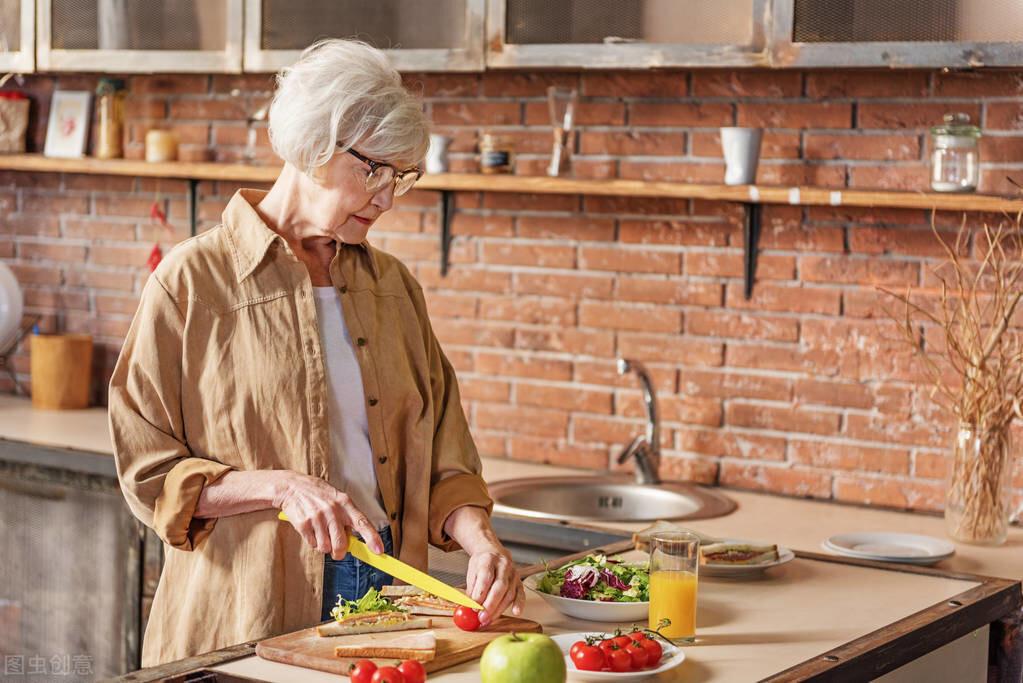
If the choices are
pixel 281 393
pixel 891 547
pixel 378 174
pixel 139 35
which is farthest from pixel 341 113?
pixel 139 35

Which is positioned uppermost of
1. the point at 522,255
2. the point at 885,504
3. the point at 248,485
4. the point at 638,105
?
the point at 638,105

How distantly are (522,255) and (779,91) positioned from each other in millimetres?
765

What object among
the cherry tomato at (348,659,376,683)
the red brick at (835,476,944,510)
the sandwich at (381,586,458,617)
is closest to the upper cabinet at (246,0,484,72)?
the red brick at (835,476,944,510)

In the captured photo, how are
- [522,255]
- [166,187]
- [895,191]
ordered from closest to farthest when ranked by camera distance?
1. [895,191]
2. [522,255]
3. [166,187]

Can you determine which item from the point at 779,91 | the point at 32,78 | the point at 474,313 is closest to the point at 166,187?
the point at 32,78

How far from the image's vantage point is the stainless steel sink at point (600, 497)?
3.36 metres

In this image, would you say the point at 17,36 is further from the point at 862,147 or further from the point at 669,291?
the point at 862,147

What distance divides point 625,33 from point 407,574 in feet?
5.15

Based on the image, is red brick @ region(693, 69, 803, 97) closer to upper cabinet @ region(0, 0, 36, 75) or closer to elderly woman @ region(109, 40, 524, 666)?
elderly woman @ region(109, 40, 524, 666)

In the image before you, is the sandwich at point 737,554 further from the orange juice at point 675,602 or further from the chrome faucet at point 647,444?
the chrome faucet at point 647,444

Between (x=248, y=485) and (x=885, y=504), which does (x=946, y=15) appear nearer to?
(x=885, y=504)

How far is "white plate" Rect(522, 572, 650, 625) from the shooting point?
2160mm

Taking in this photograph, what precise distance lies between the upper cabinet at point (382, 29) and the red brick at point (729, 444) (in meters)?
1.00

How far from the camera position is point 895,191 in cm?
314
